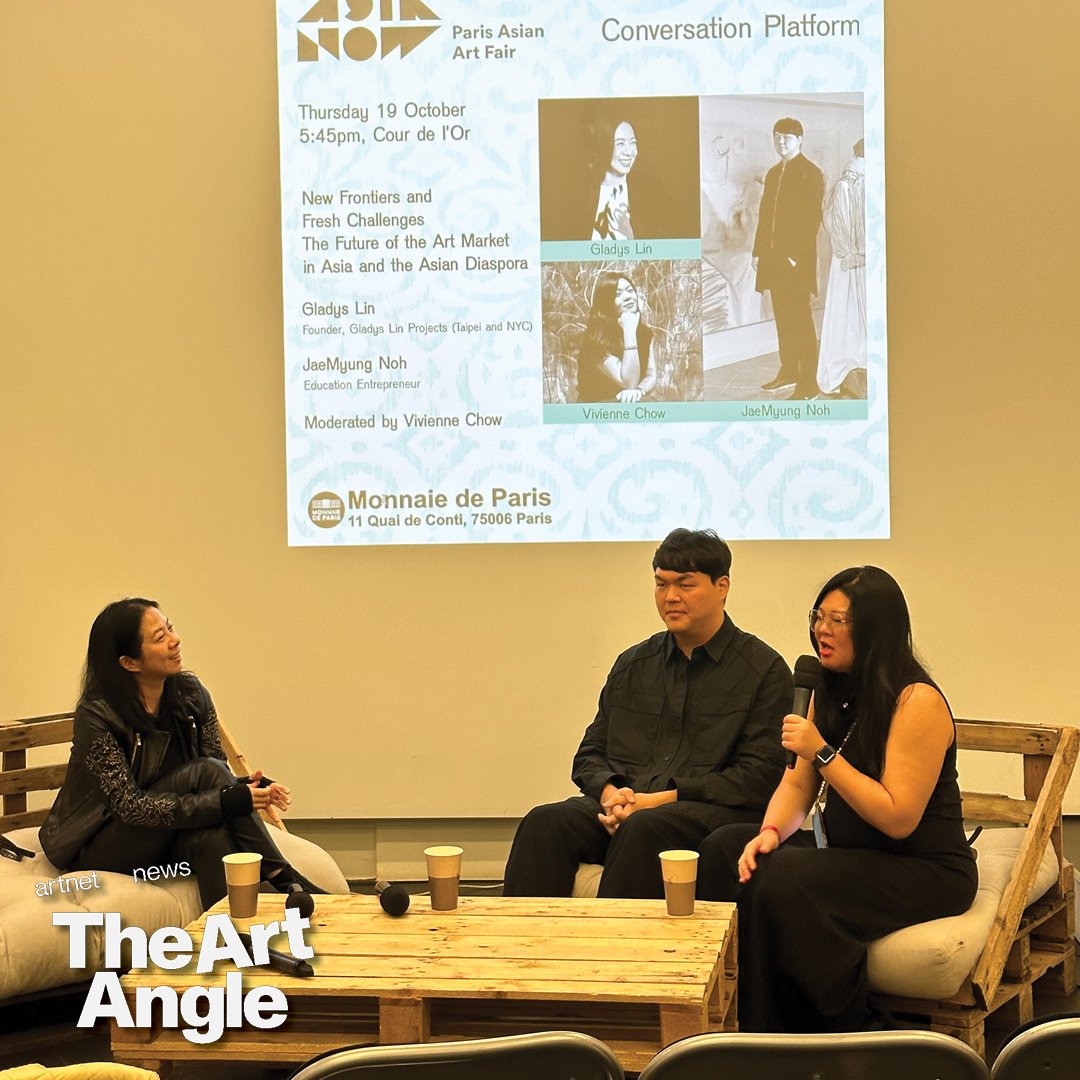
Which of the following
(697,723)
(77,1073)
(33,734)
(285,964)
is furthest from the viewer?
(33,734)

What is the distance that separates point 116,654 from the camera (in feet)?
11.9

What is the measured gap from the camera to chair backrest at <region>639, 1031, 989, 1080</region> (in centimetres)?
167

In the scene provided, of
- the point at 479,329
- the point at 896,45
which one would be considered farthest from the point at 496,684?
the point at 896,45

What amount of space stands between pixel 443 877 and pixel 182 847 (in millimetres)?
1015

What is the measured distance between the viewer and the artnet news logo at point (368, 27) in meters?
4.73

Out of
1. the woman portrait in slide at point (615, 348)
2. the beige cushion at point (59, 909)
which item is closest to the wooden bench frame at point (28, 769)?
the beige cushion at point (59, 909)

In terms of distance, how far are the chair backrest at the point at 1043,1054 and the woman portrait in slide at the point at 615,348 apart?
330cm

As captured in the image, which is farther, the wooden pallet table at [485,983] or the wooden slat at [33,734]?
the wooden slat at [33,734]

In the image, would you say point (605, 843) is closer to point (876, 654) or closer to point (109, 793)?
point (876, 654)

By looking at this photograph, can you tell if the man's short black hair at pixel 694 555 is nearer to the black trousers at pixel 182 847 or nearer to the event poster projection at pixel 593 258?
the event poster projection at pixel 593 258

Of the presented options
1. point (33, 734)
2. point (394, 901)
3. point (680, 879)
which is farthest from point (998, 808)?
point (33, 734)

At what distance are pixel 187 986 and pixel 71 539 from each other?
2.73 m

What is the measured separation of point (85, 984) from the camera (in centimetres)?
339

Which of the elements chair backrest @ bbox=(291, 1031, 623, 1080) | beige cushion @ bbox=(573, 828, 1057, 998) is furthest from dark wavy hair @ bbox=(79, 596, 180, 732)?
chair backrest @ bbox=(291, 1031, 623, 1080)
